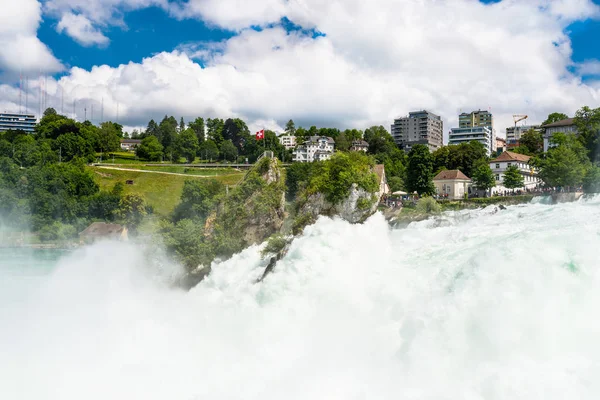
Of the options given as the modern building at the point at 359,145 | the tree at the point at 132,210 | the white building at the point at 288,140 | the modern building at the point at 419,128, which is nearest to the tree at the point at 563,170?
the tree at the point at 132,210

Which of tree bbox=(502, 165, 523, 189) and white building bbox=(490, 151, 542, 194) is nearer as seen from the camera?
tree bbox=(502, 165, 523, 189)

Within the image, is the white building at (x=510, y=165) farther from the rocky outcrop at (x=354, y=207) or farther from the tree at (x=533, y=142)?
the tree at (x=533, y=142)

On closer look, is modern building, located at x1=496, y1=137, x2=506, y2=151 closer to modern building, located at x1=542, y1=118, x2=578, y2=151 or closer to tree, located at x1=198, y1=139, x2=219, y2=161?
modern building, located at x1=542, y1=118, x2=578, y2=151

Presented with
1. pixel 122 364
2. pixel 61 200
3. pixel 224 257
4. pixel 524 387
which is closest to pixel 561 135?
pixel 224 257

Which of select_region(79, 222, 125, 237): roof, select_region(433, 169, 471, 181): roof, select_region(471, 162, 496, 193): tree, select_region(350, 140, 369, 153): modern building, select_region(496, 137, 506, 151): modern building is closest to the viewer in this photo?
select_region(471, 162, 496, 193): tree

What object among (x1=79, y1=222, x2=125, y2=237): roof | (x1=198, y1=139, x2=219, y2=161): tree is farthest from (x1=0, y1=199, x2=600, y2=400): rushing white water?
(x1=198, y1=139, x2=219, y2=161): tree

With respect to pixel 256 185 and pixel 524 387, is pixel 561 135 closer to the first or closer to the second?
pixel 256 185
